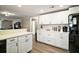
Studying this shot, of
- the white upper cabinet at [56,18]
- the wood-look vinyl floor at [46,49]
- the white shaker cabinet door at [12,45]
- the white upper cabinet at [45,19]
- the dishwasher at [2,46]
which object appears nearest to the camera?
the dishwasher at [2,46]

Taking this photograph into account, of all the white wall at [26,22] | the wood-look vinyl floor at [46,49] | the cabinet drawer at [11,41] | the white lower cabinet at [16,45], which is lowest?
the wood-look vinyl floor at [46,49]

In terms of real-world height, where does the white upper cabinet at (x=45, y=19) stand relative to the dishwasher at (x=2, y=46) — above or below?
above

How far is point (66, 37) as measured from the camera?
13.0 ft

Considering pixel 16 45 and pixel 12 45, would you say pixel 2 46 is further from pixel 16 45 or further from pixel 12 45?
pixel 16 45

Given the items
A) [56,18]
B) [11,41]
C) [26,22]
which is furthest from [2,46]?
[26,22]

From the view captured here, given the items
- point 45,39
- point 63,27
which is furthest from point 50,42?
point 63,27

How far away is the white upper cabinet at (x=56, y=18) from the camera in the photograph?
4159 mm

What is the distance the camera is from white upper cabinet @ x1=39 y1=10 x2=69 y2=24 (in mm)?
4159

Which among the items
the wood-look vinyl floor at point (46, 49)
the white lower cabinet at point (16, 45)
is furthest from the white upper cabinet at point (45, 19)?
the white lower cabinet at point (16, 45)

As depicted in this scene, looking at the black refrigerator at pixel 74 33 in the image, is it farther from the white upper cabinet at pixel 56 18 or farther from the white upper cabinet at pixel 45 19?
the white upper cabinet at pixel 45 19

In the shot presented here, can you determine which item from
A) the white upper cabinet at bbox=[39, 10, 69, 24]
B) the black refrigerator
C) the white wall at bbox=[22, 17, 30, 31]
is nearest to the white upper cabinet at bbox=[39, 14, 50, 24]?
the white upper cabinet at bbox=[39, 10, 69, 24]

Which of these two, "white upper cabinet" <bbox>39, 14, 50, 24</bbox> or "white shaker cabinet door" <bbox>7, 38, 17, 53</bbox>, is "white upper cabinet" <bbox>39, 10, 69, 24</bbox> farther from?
"white shaker cabinet door" <bbox>7, 38, 17, 53</bbox>
